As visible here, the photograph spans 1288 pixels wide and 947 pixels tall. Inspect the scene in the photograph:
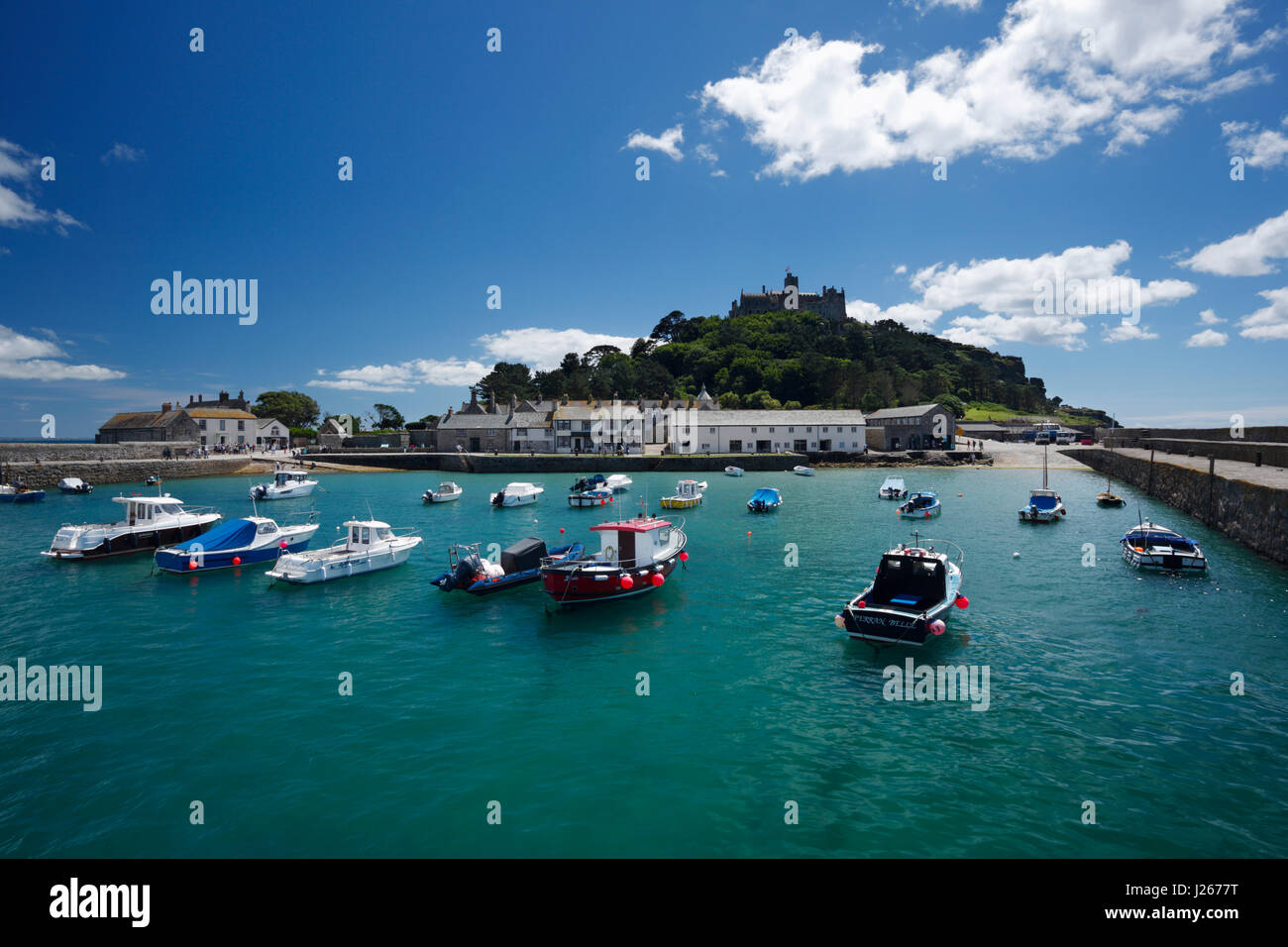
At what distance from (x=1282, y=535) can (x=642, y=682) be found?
30494 millimetres

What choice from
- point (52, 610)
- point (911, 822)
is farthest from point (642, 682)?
point (52, 610)

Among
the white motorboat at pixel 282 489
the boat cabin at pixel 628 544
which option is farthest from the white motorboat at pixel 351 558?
the white motorboat at pixel 282 489

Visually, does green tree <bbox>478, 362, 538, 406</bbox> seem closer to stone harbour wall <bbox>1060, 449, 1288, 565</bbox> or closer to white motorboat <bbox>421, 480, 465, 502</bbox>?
white motorboat <bbox>421, 480, 465, 502</bbox>

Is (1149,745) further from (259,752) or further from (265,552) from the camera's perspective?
(265,552)

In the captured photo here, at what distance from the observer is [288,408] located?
5118 inches

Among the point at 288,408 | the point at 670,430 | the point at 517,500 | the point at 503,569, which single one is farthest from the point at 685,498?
the point at 288,408

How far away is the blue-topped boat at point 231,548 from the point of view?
97.2 feet

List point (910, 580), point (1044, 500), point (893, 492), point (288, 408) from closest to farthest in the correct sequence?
point (910, 580)
point (1044, 500)
point (893, 492)
point (288, 408)

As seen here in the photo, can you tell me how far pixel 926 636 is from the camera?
61.6 feet

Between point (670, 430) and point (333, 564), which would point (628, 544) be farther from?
point (670, 430)

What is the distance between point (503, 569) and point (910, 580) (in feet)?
51.5

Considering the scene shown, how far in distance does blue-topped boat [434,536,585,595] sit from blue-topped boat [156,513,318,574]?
39.4 ft
